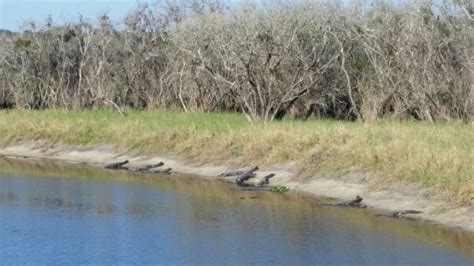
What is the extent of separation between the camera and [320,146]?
20.0m

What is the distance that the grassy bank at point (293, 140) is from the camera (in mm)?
16859

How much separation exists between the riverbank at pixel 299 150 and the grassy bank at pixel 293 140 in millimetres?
25

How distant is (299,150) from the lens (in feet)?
67.2

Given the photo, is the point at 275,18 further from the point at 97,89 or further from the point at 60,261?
the point at 60,261

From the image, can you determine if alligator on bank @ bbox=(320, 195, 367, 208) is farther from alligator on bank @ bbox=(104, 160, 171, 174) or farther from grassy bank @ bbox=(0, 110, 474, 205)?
alligator on bank @ bbox=(104, 160, 171, 174)

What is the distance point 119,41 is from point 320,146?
59.2 feet

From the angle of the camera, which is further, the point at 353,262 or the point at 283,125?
the point at 283,125

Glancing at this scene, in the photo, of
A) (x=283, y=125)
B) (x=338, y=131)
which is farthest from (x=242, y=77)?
(x=338, y=131)

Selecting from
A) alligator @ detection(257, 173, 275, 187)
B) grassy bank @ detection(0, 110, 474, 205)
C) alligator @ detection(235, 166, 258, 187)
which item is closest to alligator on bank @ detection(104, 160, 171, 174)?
grassy bank @ detection(0, 110, 474, 205)

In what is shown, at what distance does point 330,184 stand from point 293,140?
2390 millimetres

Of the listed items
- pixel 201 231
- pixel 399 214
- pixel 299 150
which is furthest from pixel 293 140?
pixel 201 231

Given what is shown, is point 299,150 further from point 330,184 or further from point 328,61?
point 328,61

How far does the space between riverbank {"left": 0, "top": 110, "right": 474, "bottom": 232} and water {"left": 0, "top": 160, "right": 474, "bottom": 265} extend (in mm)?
925

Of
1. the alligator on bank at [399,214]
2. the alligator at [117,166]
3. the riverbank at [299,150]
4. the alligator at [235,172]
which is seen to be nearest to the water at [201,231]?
the alligator on bank at [399,214]
